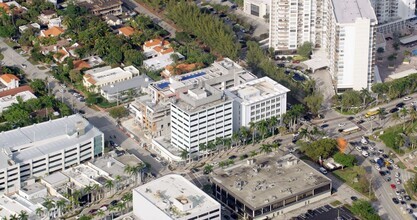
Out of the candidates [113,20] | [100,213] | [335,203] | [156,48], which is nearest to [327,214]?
[335,203]

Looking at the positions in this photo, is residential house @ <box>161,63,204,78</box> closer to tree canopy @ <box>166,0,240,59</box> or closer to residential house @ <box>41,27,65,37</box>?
tree canopy @ <box>166,0,240,59</box>

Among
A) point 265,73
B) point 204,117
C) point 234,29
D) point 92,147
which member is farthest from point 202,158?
point 234,29

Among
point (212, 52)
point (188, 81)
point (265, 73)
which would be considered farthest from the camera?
point (212, 52)

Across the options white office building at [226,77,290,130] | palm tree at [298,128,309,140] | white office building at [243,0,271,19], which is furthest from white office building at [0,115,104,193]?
white office building at [243,0,271,19]

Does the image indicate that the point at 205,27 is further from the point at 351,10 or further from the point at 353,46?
the point at 353,46

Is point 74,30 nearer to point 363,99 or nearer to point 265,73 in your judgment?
point 265,73

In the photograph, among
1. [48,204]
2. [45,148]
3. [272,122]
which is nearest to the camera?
[48,204]

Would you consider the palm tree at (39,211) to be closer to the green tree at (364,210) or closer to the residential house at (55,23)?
the green tree at (364,210)
